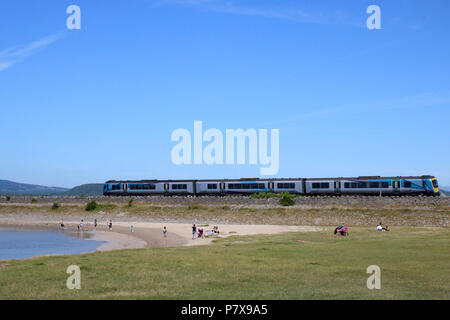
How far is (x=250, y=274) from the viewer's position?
24.9 meters

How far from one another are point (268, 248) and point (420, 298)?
18752 millimetres

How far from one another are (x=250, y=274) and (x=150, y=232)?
135 feet

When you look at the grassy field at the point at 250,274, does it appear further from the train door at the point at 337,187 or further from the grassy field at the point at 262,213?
the train door at the point at 337,187

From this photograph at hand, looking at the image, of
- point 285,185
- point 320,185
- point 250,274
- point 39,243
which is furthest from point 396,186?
point 250,274

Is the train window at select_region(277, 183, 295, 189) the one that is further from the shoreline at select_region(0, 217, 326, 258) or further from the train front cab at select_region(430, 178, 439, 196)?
the train front cab at select_region(430, 178, 439, 196)

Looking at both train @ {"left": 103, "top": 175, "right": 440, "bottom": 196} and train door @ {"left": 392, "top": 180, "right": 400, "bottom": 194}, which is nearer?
train @ {"left": 103, "top": 175, "right": 440, "bottom": 196}

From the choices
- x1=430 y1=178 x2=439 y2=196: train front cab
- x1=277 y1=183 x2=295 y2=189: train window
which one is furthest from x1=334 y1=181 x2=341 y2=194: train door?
x1=430 y1=178 x2=439 y2=196: train front cab

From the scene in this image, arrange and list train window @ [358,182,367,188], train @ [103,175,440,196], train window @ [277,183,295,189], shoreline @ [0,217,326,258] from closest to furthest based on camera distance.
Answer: shoreline @ [0,217,326,258], train @ [103,175,440,196], train window @ [358,182,367,188], train window @ [277,183,295,189]

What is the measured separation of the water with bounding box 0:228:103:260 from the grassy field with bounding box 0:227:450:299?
45.3 ft

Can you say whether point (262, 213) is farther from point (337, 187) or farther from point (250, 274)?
point (250, 274)

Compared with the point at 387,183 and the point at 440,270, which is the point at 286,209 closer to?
the point at 387,183

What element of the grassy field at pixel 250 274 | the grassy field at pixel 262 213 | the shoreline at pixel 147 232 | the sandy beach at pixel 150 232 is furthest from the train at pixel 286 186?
the grassy field at pixel 250 274

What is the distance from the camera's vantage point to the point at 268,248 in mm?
36812

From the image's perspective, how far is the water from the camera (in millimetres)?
45750
